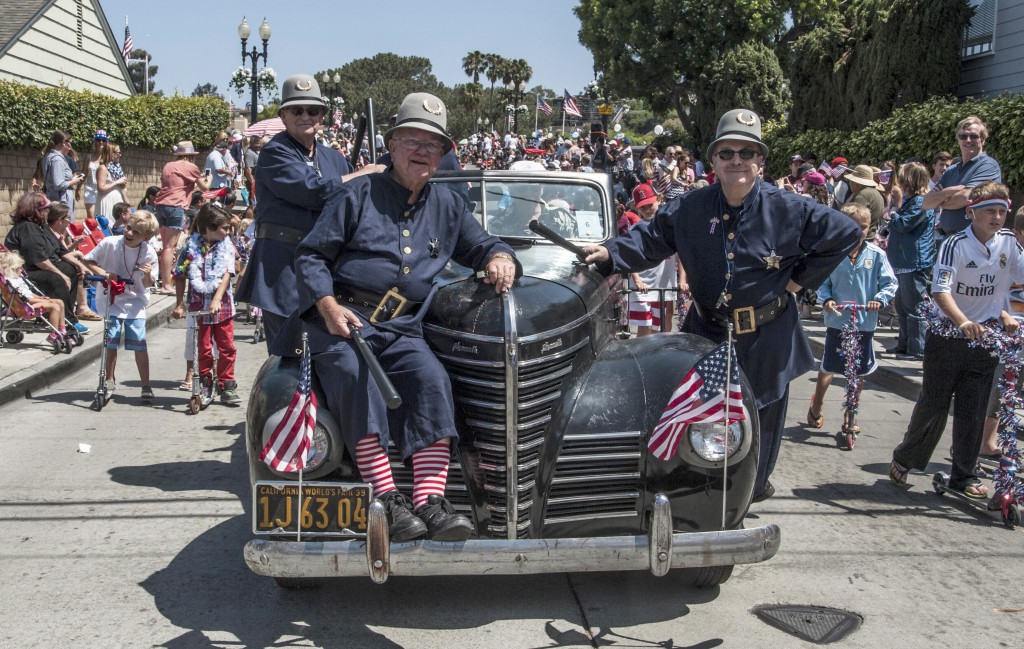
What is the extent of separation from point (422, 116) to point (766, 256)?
183 cm

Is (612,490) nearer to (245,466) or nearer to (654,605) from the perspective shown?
(654,605)

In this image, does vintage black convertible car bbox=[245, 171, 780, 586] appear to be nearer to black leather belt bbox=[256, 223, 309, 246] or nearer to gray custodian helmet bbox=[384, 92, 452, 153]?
gray custodian helmet bbox=[384, 92, 452, 153]

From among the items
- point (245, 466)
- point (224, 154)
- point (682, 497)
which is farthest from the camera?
point (224, 154)

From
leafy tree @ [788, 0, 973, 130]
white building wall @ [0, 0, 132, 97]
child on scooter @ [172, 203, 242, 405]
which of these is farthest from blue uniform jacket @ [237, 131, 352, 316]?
white building wall @ [0, 0, 132, 97]

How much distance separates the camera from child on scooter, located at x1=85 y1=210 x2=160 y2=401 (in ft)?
27.9

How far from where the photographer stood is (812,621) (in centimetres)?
446

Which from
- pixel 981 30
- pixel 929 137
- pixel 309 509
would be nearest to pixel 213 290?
pixel 309 509

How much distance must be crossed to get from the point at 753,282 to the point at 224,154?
58.8 feet

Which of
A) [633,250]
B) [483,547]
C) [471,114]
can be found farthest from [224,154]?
[471,114]

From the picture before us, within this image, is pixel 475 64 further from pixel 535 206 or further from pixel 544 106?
pixel 535 206

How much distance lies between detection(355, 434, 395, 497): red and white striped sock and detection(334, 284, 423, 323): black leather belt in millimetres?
562

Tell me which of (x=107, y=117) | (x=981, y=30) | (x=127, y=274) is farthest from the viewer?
(x=107, y=117)

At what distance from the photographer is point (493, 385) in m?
4.40

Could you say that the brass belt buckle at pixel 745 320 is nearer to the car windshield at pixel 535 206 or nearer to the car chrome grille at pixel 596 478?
the car chrome grille at pixel 596 478
